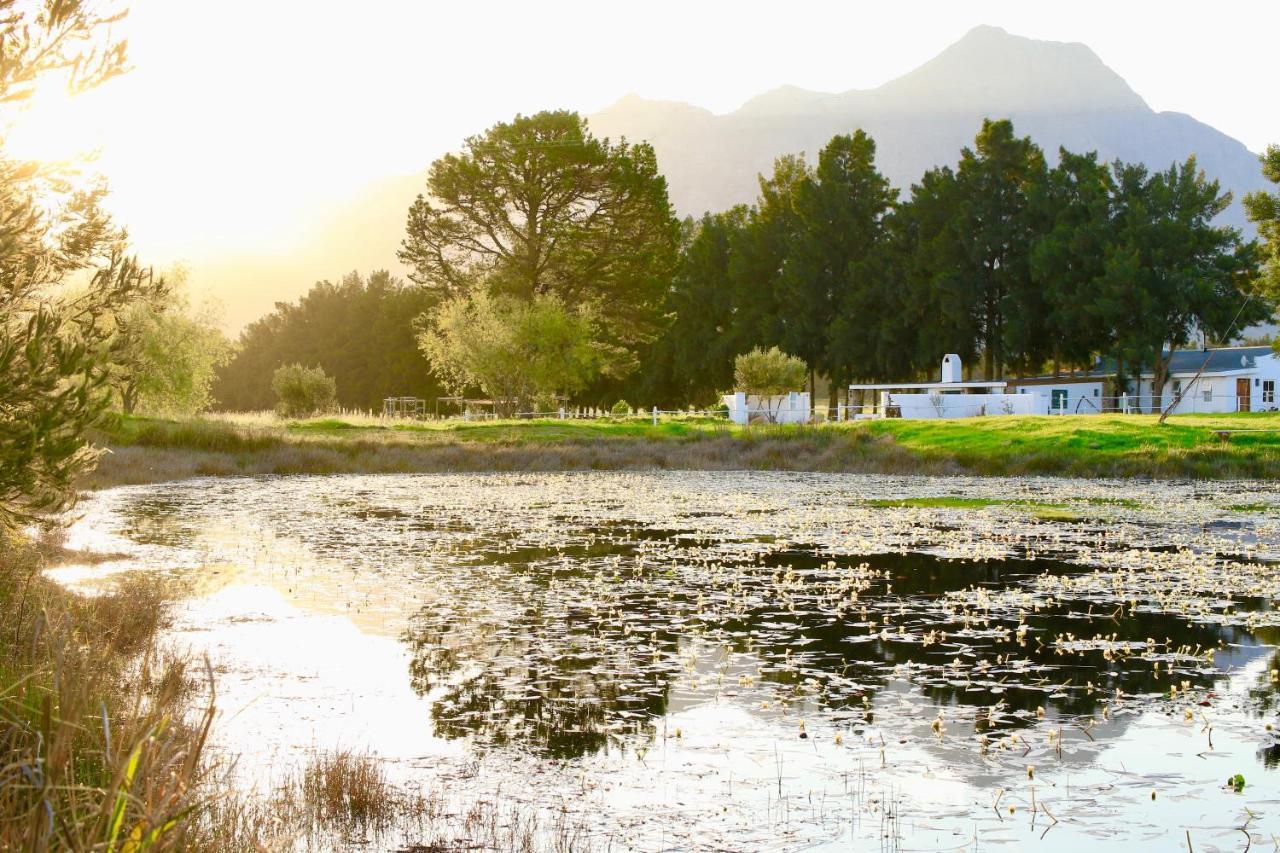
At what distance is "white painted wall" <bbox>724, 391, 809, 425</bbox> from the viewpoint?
2520 inches

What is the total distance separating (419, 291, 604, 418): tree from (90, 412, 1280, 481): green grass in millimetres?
15507

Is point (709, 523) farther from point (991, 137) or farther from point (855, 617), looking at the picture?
point (991, 137)

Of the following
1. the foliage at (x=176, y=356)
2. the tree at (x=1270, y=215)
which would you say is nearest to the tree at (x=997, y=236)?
the tree at (x=1270, y=215)

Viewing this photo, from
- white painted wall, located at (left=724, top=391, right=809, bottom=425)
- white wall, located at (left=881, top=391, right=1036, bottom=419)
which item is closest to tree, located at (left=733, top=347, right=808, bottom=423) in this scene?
white painted wall, located at (left=724, top=391, right=809, bottom=425)

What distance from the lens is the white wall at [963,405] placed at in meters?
63.9

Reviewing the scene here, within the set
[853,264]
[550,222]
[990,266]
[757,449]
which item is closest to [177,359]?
[550,222]

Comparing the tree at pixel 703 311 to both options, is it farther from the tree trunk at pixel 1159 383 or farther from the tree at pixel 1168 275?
the tree trunk at pixel 1159 383

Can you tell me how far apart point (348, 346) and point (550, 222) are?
158ft

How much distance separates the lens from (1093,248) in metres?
74.4

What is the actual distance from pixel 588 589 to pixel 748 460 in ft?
97.9

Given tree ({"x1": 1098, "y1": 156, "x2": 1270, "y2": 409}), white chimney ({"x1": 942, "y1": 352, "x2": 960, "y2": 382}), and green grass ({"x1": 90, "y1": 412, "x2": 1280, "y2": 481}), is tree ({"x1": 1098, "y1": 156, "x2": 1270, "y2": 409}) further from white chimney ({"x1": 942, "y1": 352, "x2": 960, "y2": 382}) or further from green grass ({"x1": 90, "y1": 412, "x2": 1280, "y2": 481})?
green grass ({"x1": 90, "y1": 412, "x2": 1280, "y2": 481})

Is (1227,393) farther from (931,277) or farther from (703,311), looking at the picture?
(703,311)

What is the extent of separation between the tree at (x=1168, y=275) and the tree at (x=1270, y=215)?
12012mm

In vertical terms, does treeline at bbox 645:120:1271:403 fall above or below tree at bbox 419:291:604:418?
above
